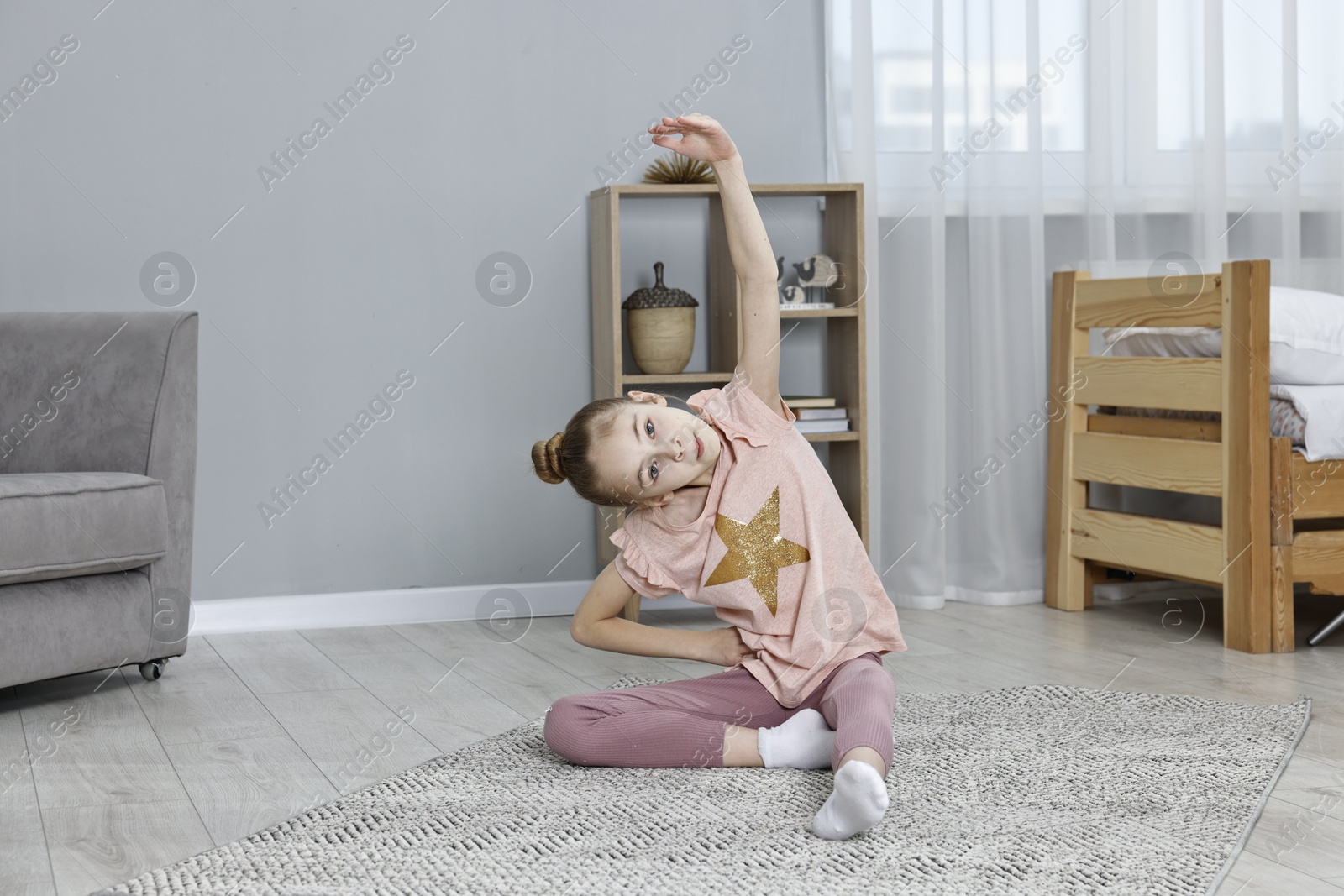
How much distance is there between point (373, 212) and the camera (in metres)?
2.81

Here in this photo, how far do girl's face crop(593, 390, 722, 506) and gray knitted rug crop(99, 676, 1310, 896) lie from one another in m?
0.35

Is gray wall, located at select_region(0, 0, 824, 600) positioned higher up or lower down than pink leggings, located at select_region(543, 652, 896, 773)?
higher up

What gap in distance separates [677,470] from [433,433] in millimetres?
1366

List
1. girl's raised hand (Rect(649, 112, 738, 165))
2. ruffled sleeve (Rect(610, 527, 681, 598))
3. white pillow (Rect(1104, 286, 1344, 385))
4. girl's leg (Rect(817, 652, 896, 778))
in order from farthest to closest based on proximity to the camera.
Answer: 1. white pillow (Rect(1104, 286, 1344, 385))
2. ruffled sleeve (Rect(610, 527, 681, 598))
3. girl's raised hand (Rect(649, 112, 738, 165))
4. girl's leg (Rect(817, 652, 896, 778))

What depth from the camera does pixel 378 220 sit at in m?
2.81

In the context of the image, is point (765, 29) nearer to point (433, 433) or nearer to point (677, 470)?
point (433, 433)

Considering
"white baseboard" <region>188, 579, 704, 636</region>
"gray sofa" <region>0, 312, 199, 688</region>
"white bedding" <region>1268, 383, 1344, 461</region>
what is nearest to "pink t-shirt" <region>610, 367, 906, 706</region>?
"gray sofa" <region>0, 312, 199, 688</region>

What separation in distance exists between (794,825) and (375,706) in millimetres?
891

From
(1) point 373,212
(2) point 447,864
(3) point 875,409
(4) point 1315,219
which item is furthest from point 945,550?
(2) point 447,864

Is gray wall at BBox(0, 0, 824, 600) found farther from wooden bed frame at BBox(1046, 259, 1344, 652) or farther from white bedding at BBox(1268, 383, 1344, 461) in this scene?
white bedding at BBox(1268, 383, 1344, 461)

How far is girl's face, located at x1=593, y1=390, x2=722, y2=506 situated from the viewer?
1.56 m

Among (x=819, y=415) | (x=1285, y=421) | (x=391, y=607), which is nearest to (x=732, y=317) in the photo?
(x=819, y=415)

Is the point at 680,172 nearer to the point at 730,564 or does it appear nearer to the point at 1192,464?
the point at 1192,464

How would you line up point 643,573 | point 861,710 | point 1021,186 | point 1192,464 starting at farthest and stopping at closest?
1. point 1021,186
2. point 1192,464
3. point 643,573
4. point 861,710
